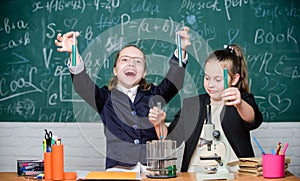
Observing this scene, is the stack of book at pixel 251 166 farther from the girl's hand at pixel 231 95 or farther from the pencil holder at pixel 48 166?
the pencil holder at pixel 48 166

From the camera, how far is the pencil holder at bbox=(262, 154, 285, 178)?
2.83m

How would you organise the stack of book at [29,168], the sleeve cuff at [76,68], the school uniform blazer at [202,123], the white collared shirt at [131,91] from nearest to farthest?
the stack of book at [29,168] → the sleeve cuff at [76,68] → the school uniform blazer at [202,123] → the white collared shirt at [131,91]

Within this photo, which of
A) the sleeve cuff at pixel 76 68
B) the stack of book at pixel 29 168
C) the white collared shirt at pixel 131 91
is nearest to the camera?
the stack of book at pixel 29 168

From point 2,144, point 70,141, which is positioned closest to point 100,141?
point 70,141

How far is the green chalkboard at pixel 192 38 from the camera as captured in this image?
4.20 metres

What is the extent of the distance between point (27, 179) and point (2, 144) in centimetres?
157

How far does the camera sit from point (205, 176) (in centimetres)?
283

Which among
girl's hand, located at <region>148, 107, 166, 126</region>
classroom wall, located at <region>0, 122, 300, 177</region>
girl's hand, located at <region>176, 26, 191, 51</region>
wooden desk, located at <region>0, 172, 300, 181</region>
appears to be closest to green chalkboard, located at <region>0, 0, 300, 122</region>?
classroom wall, located at <region>0, 122, 300, 177</region>

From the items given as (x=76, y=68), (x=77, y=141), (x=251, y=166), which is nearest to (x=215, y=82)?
(x=251, y=166)

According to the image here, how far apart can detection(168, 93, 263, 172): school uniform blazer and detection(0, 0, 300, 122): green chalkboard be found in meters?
0.76

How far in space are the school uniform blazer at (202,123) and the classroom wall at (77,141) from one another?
96 cm

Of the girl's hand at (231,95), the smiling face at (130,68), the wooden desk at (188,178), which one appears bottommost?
the wooden desk at (188,178)

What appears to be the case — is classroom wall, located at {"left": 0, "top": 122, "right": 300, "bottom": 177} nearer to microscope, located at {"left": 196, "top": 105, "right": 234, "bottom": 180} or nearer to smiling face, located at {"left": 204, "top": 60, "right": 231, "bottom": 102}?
smiling face, located at {"left": 204, "top": 60, "right": 231, "bottom": 102}

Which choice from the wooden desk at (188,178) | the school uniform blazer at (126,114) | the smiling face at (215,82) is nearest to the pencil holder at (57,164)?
the wooden desk at (188,178)
